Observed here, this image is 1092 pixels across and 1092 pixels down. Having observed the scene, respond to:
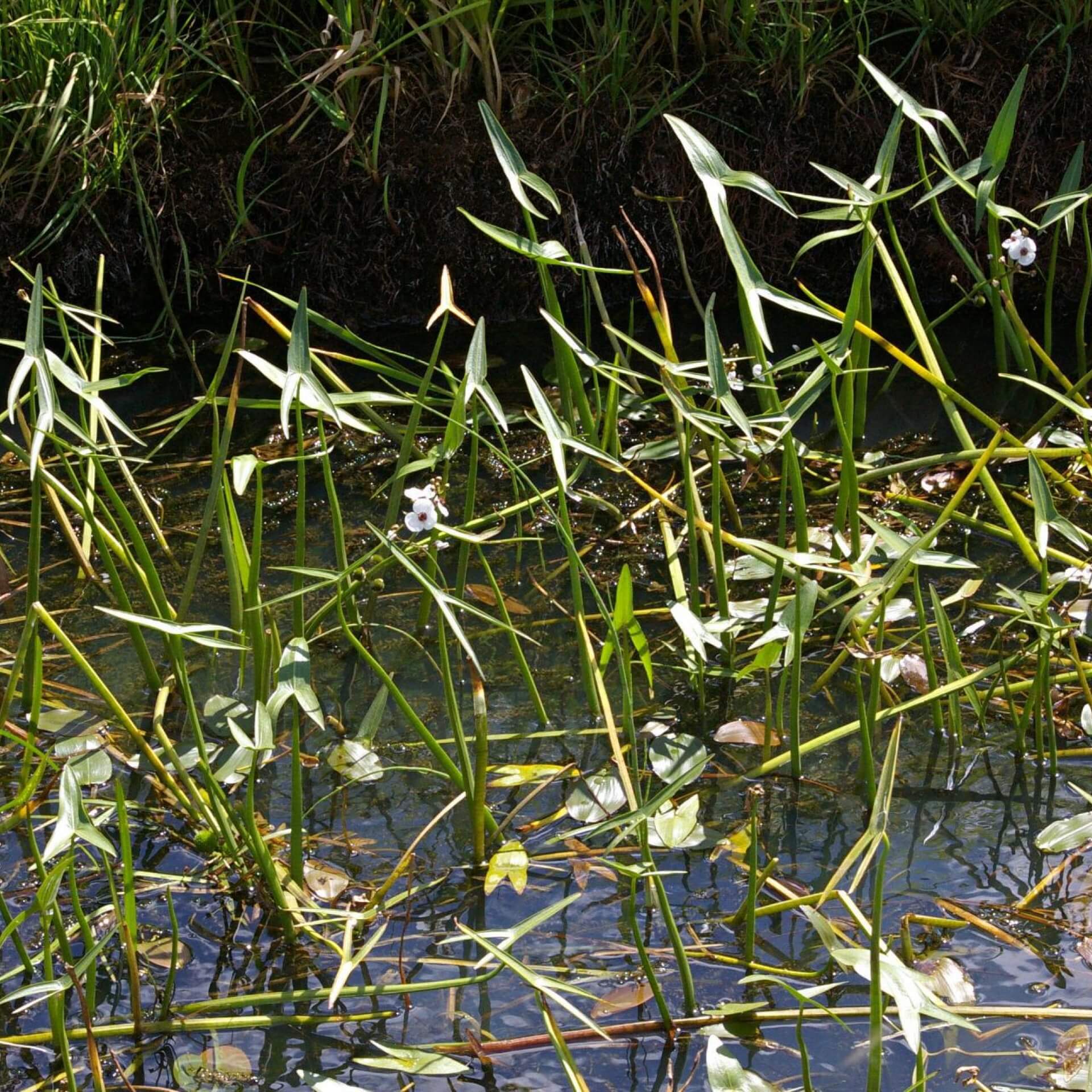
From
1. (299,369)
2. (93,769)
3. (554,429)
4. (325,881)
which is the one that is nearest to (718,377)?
(554,429)

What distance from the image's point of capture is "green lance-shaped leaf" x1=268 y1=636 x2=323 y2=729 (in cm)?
125

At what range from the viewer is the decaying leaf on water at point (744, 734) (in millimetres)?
1471

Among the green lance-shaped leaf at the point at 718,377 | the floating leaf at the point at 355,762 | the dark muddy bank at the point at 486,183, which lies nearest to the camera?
the green lance-shaped leaf at the point at 718,377

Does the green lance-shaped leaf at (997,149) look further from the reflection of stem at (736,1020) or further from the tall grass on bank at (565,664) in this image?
A: the reflection of stem at (736,1020)

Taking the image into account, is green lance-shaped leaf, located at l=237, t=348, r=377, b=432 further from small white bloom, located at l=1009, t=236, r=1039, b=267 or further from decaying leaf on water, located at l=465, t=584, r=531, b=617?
small white bloom, located at l=1009, t=236, r=1039, b=267

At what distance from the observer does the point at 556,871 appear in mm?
1322

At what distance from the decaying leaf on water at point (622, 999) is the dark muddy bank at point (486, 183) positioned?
1579 millimetres

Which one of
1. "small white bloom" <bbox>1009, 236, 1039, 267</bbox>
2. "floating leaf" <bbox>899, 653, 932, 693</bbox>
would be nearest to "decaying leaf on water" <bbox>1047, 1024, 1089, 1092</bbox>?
"floating leaf" <bbox>899, 653, 932, 693</bbox>

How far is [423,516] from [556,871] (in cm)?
38

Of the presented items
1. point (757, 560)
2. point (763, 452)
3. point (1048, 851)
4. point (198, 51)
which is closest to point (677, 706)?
point (757, 560)

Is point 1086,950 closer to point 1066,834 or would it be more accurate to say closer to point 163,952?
point 1066,834

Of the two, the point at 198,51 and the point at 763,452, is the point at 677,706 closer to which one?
the point at 763,452

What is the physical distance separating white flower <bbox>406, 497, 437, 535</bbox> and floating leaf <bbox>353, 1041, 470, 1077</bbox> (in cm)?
50

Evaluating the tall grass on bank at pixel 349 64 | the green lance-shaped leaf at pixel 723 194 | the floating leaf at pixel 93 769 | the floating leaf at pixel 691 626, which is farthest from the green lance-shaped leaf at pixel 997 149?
the floating leaf at pixel 93 769
